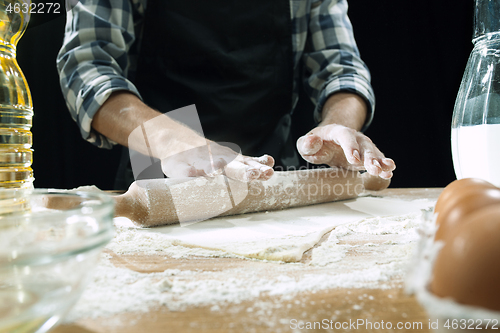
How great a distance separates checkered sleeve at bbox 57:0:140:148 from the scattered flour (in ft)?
2.22

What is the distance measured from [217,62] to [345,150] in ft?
2.32

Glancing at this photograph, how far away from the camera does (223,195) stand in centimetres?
81

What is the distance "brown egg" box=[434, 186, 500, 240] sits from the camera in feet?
1.01

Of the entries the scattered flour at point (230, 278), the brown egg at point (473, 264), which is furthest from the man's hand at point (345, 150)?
the brown egg at point (473, 264)

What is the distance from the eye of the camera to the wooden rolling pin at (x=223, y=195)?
28.2 inches

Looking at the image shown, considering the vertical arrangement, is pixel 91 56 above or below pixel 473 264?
above

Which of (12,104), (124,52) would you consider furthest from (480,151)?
(124,52)

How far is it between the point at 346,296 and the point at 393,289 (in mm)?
62

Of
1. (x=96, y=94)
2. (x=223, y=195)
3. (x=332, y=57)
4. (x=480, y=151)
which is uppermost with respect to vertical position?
(x=332, y=57)

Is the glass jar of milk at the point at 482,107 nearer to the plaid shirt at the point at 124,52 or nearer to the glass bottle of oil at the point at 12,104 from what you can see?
the plaid shirt at the point at 124,52

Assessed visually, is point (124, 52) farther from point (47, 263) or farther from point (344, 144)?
point (47, 263)

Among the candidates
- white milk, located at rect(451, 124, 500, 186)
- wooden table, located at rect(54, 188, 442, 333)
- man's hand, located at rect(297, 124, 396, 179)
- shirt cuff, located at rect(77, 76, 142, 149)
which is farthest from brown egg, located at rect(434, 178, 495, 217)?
shirt cuff, located at rect(77, 76, 142, 149)

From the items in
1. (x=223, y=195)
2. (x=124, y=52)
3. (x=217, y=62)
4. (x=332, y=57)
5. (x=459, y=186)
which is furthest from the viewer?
(x=332, y=57)

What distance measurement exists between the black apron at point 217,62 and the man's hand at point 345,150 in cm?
44
